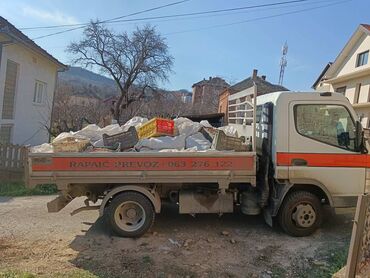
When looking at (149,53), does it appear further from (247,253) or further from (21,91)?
(247,253)

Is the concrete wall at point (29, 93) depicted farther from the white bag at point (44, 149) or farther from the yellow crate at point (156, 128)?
the yellow crate at point (156, 128)

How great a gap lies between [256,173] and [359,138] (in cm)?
175

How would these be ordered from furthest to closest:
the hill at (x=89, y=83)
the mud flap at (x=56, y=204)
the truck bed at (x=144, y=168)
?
the hill at (x=89, y=83) → the mud flap at (x=56, y=204) → the truck bed at (x=144, y=168)

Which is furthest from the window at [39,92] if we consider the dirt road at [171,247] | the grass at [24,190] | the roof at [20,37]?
the dirt road at [171,247]

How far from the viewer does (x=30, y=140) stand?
58.1 ft

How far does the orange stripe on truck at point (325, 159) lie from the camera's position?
19.6 feet

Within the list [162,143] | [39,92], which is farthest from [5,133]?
[162,143]

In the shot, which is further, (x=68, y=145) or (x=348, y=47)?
(x=348, y=47)

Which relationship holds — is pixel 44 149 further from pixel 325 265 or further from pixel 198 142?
pixel 325 265

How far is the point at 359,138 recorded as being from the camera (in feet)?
19.6

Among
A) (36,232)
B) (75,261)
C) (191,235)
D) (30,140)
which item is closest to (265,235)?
(191,235)

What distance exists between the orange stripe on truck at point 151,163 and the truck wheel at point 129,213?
20.3 inches

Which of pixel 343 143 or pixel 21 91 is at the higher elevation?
pixel 21 91

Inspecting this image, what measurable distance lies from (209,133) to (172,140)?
81cm
